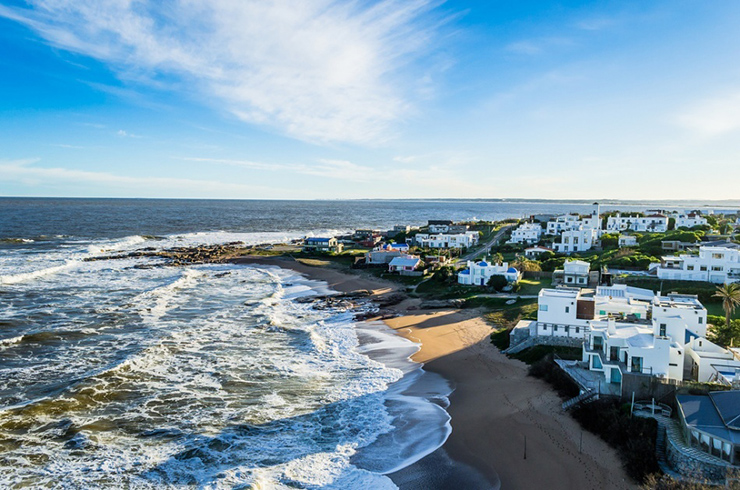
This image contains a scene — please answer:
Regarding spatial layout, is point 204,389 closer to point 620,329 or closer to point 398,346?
point 398,346

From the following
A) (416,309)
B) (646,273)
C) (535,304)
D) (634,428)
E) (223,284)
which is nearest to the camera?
(634,428)

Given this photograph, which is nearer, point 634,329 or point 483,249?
point 634,329

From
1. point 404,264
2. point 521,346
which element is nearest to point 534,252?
point 404,264

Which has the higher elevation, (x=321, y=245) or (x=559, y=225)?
(x=559, y=225)

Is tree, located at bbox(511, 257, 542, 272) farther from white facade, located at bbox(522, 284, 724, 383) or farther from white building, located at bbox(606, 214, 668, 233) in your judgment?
white building, located at bbox(606, 214, 668, 233)

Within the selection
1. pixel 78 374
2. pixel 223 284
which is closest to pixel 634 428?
pixel 78 374

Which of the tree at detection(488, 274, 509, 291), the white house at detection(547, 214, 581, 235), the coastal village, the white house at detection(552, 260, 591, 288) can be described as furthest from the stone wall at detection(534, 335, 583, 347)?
the white house at detection(547, 214, 581, 235)

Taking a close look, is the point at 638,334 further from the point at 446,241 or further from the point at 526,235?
the point at 526,235
